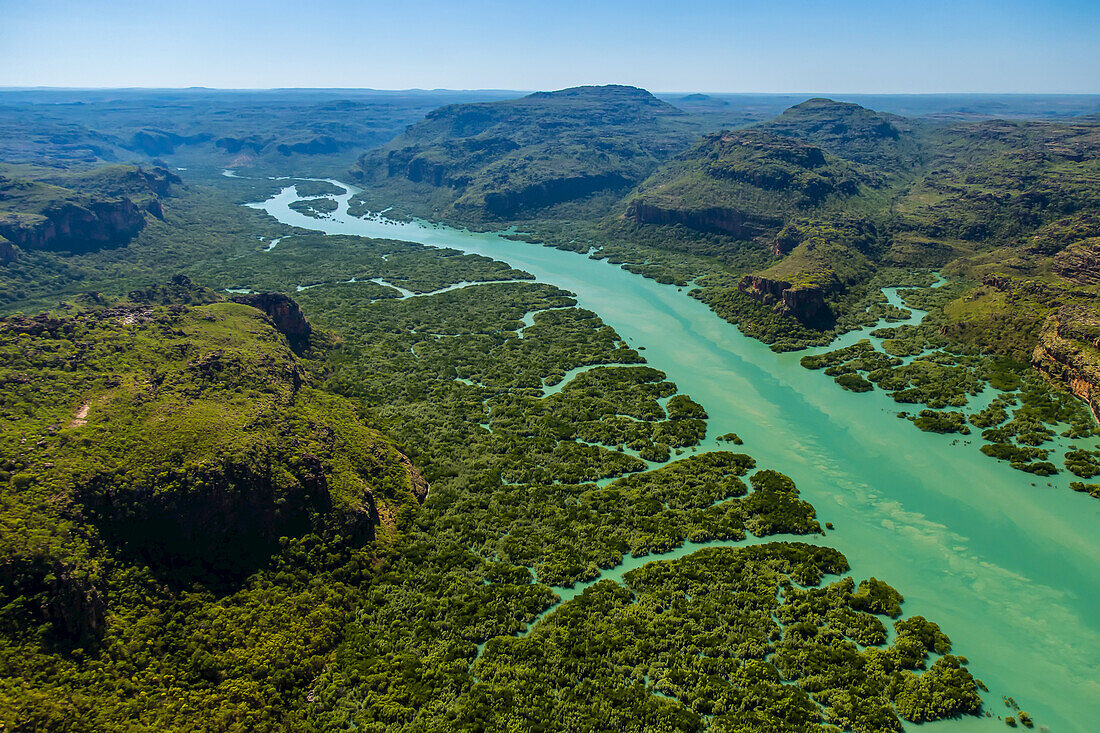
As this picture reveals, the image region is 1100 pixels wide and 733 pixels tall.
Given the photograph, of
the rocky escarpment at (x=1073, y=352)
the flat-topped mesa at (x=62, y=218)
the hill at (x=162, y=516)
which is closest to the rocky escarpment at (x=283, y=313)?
the hill at (x=162, y=516)

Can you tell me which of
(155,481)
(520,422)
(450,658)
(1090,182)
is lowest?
(450,658)

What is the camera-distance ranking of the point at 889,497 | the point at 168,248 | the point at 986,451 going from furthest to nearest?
1. the point at 168,248
2. the point at 986,451
3. the point at 889,497

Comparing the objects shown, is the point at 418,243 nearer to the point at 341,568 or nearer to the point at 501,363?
the point at 501,363

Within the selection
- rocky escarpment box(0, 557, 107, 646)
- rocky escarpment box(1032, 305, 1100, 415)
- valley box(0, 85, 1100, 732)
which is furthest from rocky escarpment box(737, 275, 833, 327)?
rocky escarpment box(0, 557, 107, 646)

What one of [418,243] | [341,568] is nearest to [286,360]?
[341,568]

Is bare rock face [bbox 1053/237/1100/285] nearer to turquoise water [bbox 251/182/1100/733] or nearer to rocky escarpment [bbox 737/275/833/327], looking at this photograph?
rocky escarpment [bbox 737/275/833/327]

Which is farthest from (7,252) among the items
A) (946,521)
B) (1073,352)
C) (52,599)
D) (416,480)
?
(1073,352)
